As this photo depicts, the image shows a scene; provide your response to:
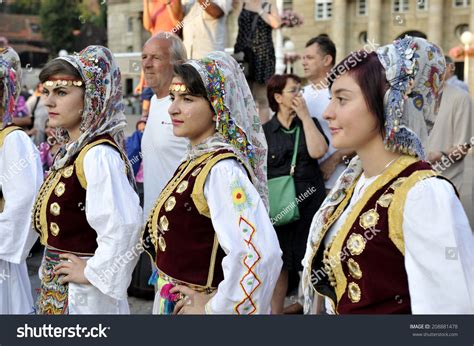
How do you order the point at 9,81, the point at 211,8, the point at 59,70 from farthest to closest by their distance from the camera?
the point at 211,8, the point at 9,81, the point at 59,70

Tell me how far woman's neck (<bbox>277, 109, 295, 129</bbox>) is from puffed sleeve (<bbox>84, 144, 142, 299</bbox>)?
227 centimetres

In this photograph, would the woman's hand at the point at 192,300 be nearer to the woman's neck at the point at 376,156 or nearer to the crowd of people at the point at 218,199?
the crowd of people at the point at 218,199

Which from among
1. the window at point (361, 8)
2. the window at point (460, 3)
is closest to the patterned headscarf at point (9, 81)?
the window at point (460, 3)

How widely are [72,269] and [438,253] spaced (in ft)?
5.87

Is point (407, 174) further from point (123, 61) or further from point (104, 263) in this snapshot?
point (123, 61)

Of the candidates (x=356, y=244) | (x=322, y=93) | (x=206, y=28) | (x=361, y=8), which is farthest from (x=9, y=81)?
(x=361, y=8)

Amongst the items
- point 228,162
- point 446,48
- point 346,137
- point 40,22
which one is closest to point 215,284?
point 228,162

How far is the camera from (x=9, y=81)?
164 inches

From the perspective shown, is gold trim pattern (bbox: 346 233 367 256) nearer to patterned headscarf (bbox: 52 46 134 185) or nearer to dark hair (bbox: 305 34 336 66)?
patterned headscarf (bbox: 52 46 134 185)

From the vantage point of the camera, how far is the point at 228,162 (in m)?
2.69

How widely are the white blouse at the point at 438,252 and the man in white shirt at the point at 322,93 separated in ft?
9.80

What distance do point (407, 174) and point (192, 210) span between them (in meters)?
0.94

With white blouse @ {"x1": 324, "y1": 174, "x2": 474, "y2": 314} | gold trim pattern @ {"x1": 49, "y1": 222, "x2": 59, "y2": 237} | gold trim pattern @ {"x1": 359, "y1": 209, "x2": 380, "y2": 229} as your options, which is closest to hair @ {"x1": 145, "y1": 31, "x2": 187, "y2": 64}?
gold trim pattern @ {"x1": 49, "y1": 222, "x2": 59, "y2": 237}

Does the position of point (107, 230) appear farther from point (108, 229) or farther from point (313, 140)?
point (313, 140)
